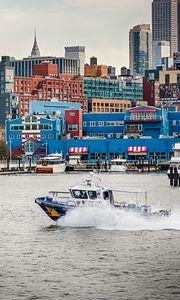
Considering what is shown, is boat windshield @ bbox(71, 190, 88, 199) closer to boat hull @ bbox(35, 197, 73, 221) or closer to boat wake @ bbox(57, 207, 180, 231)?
boat wake @ bbox(57, 207, 180, 231)

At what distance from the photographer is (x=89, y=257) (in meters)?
76.2

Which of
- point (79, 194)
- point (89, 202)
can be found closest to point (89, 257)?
point (89, 202)

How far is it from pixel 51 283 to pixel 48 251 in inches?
519

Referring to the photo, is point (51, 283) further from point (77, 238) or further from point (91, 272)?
point (77, 238)

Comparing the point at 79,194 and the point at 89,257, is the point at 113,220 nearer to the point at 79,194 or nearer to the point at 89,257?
the point at 79,194

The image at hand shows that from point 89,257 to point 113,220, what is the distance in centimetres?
1546

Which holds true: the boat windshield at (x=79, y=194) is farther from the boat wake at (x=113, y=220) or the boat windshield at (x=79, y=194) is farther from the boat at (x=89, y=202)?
the boat wake at (x=113, y=220)

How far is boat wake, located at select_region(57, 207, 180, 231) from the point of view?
90438mm

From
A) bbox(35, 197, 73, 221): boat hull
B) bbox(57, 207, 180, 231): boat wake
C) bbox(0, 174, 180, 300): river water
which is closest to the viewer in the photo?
bbox(0, 174, 180, 300): river water

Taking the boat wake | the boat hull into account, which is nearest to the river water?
the boat wake

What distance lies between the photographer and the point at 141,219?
298 feet

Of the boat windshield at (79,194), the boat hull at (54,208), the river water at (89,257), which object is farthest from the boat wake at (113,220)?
the boat windshield at (79,194)

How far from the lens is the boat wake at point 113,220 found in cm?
9044

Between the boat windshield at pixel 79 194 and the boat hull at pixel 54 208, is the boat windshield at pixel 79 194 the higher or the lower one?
the higher one
